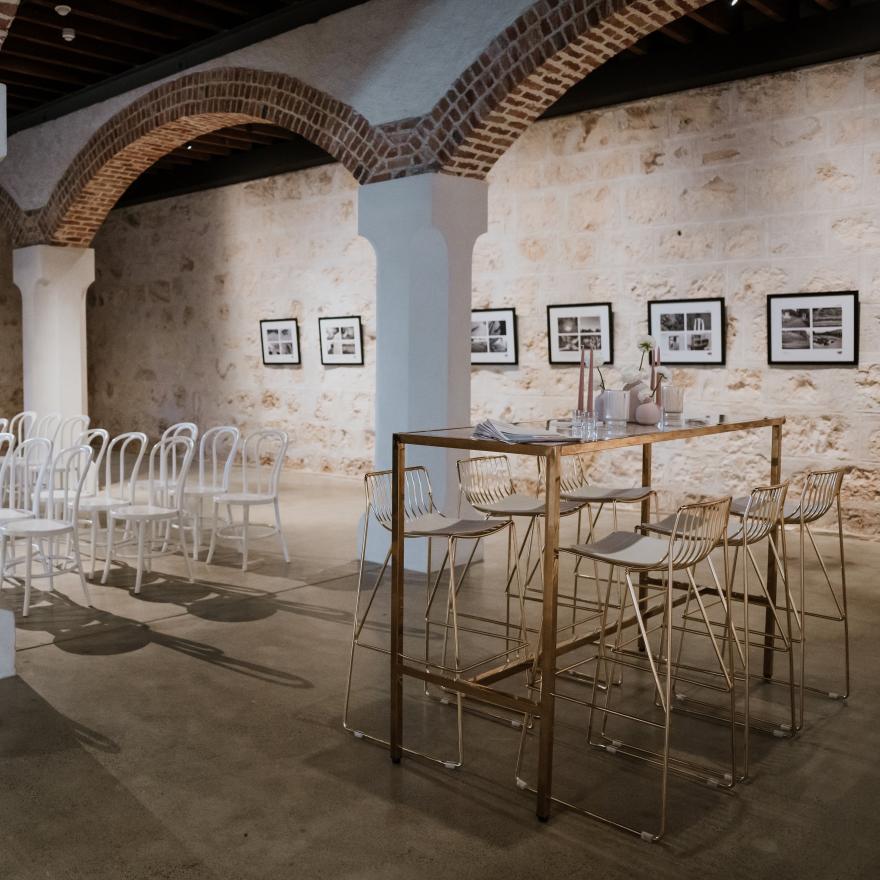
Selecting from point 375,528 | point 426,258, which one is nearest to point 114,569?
point 375,528

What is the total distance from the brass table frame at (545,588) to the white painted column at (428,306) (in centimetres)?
238

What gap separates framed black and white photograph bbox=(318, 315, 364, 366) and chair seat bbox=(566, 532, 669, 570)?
7.32 m

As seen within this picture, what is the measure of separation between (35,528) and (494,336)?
5121 millimetres

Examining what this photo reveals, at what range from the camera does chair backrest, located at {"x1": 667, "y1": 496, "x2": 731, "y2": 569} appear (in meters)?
2.90

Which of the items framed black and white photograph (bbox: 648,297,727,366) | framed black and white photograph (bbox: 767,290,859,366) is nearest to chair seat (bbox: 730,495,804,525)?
framed black and white photograph (bbox: 767,290,859,366)

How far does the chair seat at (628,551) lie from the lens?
3.00 meters

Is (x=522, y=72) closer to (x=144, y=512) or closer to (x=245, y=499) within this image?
(x=245, y=499)

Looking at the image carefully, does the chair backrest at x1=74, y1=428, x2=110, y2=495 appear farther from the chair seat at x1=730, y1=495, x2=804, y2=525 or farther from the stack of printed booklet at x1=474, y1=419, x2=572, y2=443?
the chair seat at x1=730, y1=495, x2=804, y2=525

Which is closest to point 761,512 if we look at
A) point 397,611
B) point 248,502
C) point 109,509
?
point 397,611

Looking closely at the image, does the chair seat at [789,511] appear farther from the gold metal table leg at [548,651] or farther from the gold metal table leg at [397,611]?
the gold metal table leg at [397,611]

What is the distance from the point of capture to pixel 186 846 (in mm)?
2607

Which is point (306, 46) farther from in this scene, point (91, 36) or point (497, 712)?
point (497, 712)

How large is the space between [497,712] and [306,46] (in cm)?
507

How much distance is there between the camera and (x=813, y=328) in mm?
7012
